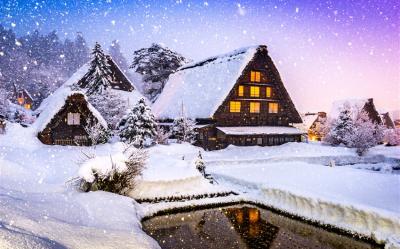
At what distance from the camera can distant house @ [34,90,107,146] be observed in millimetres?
27281

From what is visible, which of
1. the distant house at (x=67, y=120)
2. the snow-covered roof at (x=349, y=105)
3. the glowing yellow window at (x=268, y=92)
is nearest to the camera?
the distant house at (x=67, y=120)

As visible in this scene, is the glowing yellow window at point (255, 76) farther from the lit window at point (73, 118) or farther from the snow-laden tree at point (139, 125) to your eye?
the lit window at point (73, 118)

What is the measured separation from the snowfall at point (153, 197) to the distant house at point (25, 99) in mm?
45441

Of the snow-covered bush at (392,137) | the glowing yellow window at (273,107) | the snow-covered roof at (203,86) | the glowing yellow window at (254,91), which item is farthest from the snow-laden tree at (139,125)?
the snow-covered bush at (392,137)

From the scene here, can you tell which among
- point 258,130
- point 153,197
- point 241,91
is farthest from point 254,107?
point 153,197

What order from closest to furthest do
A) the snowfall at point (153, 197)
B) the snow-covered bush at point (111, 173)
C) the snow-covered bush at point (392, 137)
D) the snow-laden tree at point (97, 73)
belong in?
the snowfall at point (153, 197) < the snow-covered bush at point (111, 173) < the snow-laden tree at point (97, 73) < the snow-covered bush at point (392, 137)

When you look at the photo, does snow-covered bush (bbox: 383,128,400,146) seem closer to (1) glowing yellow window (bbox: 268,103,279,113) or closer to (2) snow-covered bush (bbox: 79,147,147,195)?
(1) glowing yellow window (bbox: 268,103,279,113)

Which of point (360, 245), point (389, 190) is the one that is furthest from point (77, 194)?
point (389, 190)

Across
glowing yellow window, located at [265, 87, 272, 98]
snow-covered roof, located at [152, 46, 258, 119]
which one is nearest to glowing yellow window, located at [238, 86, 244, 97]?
snow-covered roof, located at [152, 46, 258, 119]

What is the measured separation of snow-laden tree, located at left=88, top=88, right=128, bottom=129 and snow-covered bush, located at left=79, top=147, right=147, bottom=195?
22.3 m

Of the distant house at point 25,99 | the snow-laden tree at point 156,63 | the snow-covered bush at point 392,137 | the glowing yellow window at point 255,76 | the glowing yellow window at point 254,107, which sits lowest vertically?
the snow-covered bush at point 392,137

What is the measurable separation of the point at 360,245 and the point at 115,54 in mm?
96843

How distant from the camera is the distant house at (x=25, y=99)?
202 feet

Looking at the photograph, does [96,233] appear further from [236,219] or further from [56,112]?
[56,112]
